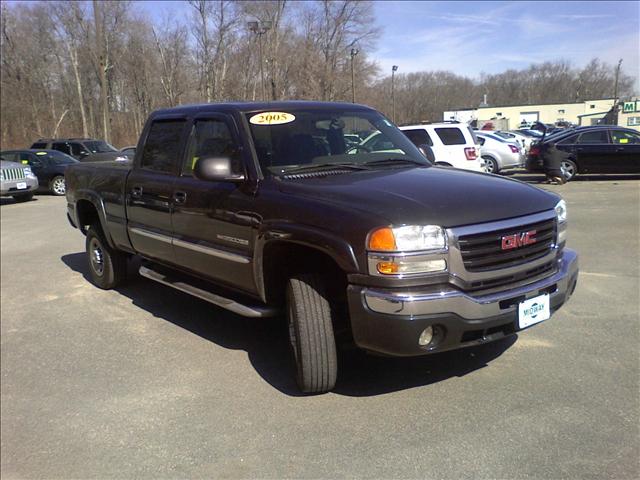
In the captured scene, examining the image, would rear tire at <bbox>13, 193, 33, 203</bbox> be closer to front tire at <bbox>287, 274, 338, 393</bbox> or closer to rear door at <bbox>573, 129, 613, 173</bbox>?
front tire at <bbox>287, 274, 338, 393</bbox>

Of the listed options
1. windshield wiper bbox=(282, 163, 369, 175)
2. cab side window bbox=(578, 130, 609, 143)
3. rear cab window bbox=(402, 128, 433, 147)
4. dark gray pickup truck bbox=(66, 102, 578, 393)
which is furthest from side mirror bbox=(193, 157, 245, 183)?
cab side window bbox=(578, 130, 609, 143)

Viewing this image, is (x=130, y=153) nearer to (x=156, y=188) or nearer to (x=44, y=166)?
(x=44, y=166)

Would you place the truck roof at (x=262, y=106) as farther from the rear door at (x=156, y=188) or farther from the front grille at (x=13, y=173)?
the front grille at (x=13, y=173)

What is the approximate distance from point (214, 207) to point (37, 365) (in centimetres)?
191

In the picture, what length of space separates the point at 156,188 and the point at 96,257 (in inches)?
82.1

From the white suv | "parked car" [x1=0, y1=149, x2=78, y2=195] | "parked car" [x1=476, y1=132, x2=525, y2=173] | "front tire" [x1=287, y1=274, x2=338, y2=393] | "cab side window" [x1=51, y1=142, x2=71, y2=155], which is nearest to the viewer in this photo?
"front tire" [x1=287, y1=274, x2=338, y2=393]

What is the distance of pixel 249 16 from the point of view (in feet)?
161

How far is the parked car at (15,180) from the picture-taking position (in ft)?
49.4

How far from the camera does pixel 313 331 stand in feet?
11.1

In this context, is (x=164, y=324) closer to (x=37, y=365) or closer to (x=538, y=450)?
(x=37, y=365)

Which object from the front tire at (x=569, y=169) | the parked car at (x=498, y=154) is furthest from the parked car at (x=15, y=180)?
the front tire at (x=569, y=169)

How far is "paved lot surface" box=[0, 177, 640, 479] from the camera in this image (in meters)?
2.90

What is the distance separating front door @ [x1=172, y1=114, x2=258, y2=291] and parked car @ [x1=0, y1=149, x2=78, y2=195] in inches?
602

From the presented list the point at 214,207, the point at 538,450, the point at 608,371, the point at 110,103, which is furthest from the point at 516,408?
the point at 110,103
